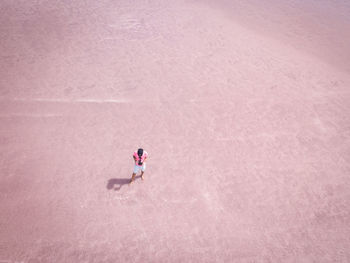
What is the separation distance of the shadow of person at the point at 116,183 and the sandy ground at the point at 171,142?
0.11 ft

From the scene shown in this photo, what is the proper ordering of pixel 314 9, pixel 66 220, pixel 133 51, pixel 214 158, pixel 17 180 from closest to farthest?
1. pixel 66 220
2. pixel 17 180
3. pixel 214 158
4. pixel 133 51
5. pixel 314 9

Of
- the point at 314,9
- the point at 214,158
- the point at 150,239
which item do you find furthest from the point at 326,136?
the point at 314,9

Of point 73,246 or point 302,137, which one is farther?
point 302,137

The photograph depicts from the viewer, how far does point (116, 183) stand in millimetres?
6039

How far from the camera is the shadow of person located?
234 inches

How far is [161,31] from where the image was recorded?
12961mm

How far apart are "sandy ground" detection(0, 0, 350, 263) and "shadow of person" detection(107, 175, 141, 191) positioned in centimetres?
3

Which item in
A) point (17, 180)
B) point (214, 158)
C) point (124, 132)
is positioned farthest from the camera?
point (124, 132)

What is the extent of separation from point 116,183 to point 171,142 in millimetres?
2239

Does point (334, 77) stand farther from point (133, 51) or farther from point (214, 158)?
point (133, 51)

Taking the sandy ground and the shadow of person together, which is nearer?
the sandy ground

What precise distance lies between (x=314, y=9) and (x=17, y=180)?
21.0m

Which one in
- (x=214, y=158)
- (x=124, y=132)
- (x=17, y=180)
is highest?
(x=124, y=132)

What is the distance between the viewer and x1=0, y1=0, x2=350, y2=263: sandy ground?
5.09 m
